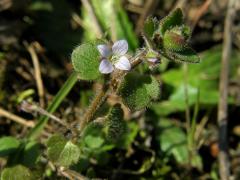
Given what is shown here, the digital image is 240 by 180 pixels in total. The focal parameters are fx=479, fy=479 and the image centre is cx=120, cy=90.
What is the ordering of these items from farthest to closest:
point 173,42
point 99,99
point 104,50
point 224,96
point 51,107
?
point 224,96 → point 51,107 → point 99,99 → point 104,50 → point 173,42

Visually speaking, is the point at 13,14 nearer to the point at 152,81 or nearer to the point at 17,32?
the point at 17,32

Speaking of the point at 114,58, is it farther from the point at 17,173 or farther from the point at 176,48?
the point at 17,173

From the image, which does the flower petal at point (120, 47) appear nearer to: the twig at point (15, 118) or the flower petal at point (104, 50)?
the flower petal at point (104, 50)

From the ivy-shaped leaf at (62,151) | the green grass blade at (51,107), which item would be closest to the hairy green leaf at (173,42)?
the ivy-shaped leaf at (62,151)

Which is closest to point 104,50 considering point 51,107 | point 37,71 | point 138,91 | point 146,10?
point 138,91

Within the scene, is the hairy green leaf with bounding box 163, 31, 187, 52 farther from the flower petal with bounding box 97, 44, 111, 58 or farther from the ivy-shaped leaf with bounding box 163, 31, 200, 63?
the flower petal with bounding box 97, 44, 111, 58

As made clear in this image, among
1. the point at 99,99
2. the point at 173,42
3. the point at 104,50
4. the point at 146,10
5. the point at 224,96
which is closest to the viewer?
the point at 173,42

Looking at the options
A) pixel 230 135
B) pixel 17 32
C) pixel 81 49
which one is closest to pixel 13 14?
pixel 17 32
